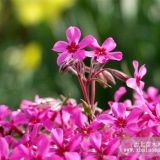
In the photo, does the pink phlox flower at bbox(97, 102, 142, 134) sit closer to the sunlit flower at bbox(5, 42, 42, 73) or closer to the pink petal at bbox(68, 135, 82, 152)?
the pink petal at bbox(68, 135, 82, 152)

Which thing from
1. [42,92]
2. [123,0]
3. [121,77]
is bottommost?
[42,92]

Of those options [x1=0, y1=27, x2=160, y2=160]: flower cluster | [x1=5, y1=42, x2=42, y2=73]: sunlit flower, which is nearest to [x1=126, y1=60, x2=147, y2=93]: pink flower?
[x1=0, y1=27, x2=160, y2=160]: flower cluster

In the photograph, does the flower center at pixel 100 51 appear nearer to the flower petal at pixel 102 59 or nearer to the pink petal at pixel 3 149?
the flower petal at pixel 102 59

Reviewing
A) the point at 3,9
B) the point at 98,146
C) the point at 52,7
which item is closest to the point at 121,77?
the point at 98,146

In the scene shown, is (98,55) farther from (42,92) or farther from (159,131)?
(42,92)

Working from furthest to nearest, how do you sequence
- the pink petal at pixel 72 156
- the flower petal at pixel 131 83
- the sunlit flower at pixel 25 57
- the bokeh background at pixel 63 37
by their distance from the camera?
the sunlit flower at pixel 25 57
the bokeh background at pixel 63 37
the flower petal at pixel 131 83
the pink petal at pixel 72 156

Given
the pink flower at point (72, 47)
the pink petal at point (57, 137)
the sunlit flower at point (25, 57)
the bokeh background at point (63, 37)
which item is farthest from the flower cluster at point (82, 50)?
the sunlit flower at point (25, 57)

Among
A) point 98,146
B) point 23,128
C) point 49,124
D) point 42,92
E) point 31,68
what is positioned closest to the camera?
point 98,146

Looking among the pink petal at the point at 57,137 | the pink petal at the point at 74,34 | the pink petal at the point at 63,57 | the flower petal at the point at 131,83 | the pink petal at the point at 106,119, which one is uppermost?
the pink petal at the point at 74,34
